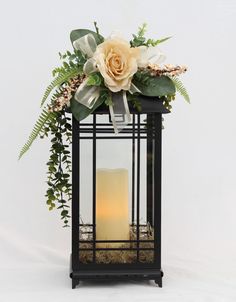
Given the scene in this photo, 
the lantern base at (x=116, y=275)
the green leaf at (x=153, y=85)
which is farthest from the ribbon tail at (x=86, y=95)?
the lantern base at (x=116, y=275)

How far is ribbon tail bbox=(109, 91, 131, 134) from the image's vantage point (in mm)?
2129

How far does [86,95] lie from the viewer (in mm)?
2125

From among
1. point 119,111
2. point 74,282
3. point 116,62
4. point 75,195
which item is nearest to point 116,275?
point 74,282

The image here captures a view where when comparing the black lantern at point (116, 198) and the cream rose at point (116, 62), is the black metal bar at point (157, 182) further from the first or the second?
the cream rose at point (116, 62)

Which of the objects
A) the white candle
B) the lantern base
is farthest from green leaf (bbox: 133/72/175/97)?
the lantern base

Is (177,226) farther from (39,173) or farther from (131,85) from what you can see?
(131,85)

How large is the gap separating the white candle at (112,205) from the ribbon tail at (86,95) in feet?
0.70

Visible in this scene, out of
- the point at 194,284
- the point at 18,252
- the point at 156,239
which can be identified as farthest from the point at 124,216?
the point at 18,252

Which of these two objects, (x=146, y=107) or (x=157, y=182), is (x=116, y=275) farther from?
(x=146, y=107)

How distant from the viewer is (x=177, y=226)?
2793mm

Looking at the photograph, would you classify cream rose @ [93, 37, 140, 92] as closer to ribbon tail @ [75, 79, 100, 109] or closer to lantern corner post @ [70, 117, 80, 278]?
ribbon tail @ [75, 79, 100, 109]

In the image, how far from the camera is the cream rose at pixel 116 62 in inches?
83.4

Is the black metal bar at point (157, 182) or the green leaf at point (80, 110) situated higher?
the green leaf at point (80, 110)

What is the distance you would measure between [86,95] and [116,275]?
20.8 inches
